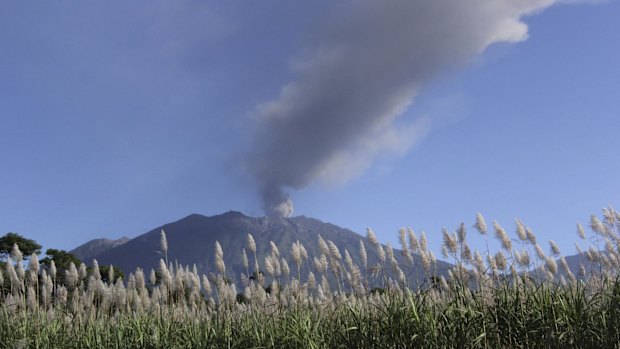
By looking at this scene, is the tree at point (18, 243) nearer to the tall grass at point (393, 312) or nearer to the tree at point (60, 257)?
the tree at point (60, 257)

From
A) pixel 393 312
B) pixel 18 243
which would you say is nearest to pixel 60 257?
pixel 18 243

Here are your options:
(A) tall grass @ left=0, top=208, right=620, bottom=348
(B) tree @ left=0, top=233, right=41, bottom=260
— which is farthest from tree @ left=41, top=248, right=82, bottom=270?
(A) tall grass @ left=0, top=208, right=620, bottom=348

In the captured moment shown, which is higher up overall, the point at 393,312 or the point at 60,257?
the point at 60,257

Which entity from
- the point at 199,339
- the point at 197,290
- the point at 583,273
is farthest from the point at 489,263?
the point at 197,290

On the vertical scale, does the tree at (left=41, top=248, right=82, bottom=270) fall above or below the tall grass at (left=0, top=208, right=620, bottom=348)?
above

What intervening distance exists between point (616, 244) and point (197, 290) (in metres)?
9.95

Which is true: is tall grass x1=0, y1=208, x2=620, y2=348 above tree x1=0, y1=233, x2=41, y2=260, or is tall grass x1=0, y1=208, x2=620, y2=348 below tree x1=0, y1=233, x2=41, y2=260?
below

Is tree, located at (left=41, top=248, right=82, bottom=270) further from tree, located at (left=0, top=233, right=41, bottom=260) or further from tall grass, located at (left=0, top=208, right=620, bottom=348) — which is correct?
tall grass, located at (left=0, top=208, right=620, bottom=348)

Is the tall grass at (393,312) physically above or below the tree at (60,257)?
below

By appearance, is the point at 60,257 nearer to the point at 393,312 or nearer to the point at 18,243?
the point at 18,243

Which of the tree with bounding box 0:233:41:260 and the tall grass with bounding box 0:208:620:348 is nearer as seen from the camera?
the tall grass with bounding box 0:208:620:348

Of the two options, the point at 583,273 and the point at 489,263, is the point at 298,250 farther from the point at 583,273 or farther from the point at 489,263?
the point at 583,273

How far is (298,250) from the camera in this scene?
10.1m

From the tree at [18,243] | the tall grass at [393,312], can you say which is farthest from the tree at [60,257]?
the tall grass at [393,312]
